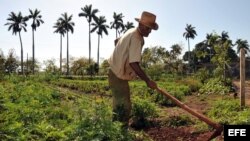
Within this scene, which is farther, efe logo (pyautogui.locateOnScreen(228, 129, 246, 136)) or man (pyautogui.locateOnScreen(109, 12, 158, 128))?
man (pyautogui.locateOnScreen(109, 12, 158, 128))

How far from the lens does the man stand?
5.03 m

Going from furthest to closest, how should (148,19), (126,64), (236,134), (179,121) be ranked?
(179,121) < (126,64) < (148,19) < (236,134)

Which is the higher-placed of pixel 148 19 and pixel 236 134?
pixel 148 19

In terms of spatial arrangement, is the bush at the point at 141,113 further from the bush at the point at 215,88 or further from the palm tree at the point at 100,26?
the palm tree at the point at 100,26

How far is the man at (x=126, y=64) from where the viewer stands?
198 inches

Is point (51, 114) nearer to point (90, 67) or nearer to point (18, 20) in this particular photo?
point (90, 67)

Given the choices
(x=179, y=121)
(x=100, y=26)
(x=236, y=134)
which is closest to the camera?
(x=236, y=134)

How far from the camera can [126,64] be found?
532 centimetres

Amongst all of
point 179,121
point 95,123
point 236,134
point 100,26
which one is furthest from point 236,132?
point 100,26

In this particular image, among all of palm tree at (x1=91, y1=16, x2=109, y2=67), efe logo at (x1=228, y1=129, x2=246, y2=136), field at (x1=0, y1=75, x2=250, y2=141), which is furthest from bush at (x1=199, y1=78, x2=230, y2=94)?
palm tree at (x1=91, y1=16, x2=109, y2=67)

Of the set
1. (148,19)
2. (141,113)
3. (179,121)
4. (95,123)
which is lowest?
(179,121)

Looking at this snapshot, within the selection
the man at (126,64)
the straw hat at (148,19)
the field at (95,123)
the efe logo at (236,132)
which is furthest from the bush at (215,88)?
the efe logo at (236,132)

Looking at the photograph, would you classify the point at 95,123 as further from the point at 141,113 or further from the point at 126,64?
the point at 141,113

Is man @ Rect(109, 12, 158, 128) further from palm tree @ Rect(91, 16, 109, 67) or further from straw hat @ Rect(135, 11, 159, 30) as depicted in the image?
palm tree @ Rect(91, 16, 109, 67)
